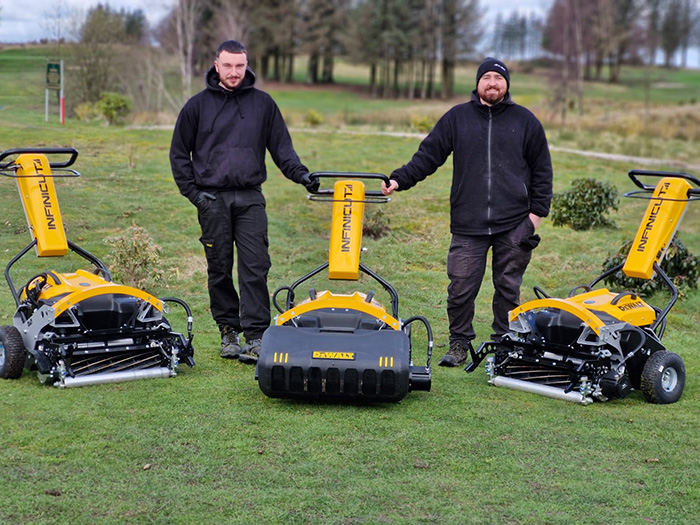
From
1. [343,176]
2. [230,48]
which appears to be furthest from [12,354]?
[230,48]

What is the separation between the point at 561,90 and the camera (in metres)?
37.0

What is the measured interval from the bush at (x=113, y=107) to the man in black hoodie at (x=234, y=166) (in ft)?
43.1

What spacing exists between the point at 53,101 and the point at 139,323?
8.59m

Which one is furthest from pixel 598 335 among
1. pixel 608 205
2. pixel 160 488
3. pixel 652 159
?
pixel 652 159

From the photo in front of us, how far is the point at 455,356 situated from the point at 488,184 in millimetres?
1328

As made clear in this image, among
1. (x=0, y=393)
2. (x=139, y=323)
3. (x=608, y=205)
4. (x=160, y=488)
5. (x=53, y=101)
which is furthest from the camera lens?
(x=53, y=101)

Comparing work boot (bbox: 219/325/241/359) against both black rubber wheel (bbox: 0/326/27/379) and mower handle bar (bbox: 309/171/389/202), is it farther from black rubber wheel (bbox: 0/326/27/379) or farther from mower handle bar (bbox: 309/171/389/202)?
black rubber wheel (bbox: 0/326/27/379)

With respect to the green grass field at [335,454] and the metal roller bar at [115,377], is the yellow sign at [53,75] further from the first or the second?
the metal roller bar at [115,377]

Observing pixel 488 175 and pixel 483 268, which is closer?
pixel 488 175

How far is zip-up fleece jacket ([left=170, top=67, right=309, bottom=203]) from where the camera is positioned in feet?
21.1

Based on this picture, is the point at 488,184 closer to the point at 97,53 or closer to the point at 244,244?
the point at 244,244

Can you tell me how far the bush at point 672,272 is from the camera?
9.24 m

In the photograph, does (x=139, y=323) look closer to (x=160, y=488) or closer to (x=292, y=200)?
(x=160, y=488)

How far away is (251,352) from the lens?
21.6ft
